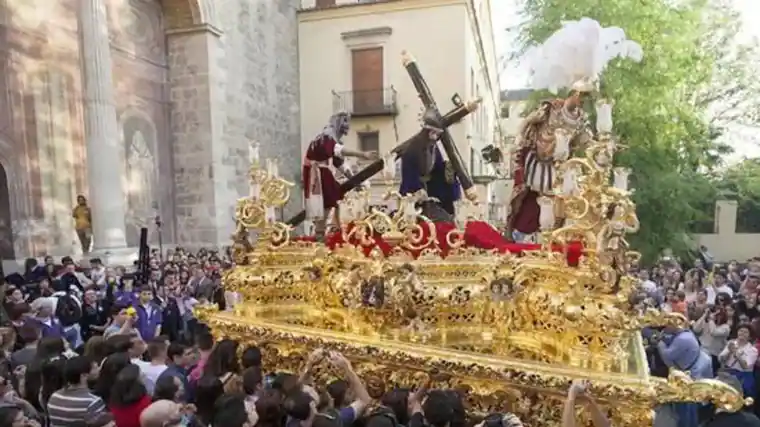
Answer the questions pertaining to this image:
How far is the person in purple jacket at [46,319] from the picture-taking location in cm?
536

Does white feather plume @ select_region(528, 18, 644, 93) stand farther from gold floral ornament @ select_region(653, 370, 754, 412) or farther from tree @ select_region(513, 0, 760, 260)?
tree @ select_region(513, 0, 760, 260)

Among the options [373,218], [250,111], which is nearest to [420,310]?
[373,218]

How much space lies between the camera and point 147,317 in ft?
21.0

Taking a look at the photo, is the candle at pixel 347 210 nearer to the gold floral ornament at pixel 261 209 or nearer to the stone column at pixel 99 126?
the gold floral ornament at pixel 261 209

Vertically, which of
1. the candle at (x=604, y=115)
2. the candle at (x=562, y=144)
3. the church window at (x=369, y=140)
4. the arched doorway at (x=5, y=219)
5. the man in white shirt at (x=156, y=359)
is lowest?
the man in white shirt at (x=156, y=359)

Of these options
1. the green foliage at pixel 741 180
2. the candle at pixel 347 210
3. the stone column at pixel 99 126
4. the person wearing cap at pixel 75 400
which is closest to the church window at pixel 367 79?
the stone column at pixel 99 126

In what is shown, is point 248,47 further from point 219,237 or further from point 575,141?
point 575,141

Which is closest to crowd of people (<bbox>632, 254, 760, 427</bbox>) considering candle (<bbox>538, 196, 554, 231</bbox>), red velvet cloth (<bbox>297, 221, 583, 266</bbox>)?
red velvet cloth (<bbox>297, 221, 583, 266</bbox>)

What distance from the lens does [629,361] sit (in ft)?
11.5

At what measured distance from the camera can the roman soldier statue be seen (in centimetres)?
557

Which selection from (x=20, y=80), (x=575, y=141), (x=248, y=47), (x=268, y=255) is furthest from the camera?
(x=248, y=47)

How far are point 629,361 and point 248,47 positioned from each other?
1583 centimetres

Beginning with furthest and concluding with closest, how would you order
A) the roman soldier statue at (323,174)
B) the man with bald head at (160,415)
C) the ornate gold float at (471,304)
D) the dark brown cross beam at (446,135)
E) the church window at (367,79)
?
the church window at (367,79)
the dark brown cross beam at (446,135)
the roman soldier statue at (323,174)
the ornate gold float at (471,304)
the man with bald head at (160,415)

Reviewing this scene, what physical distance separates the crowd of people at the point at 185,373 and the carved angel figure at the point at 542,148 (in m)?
1.25
